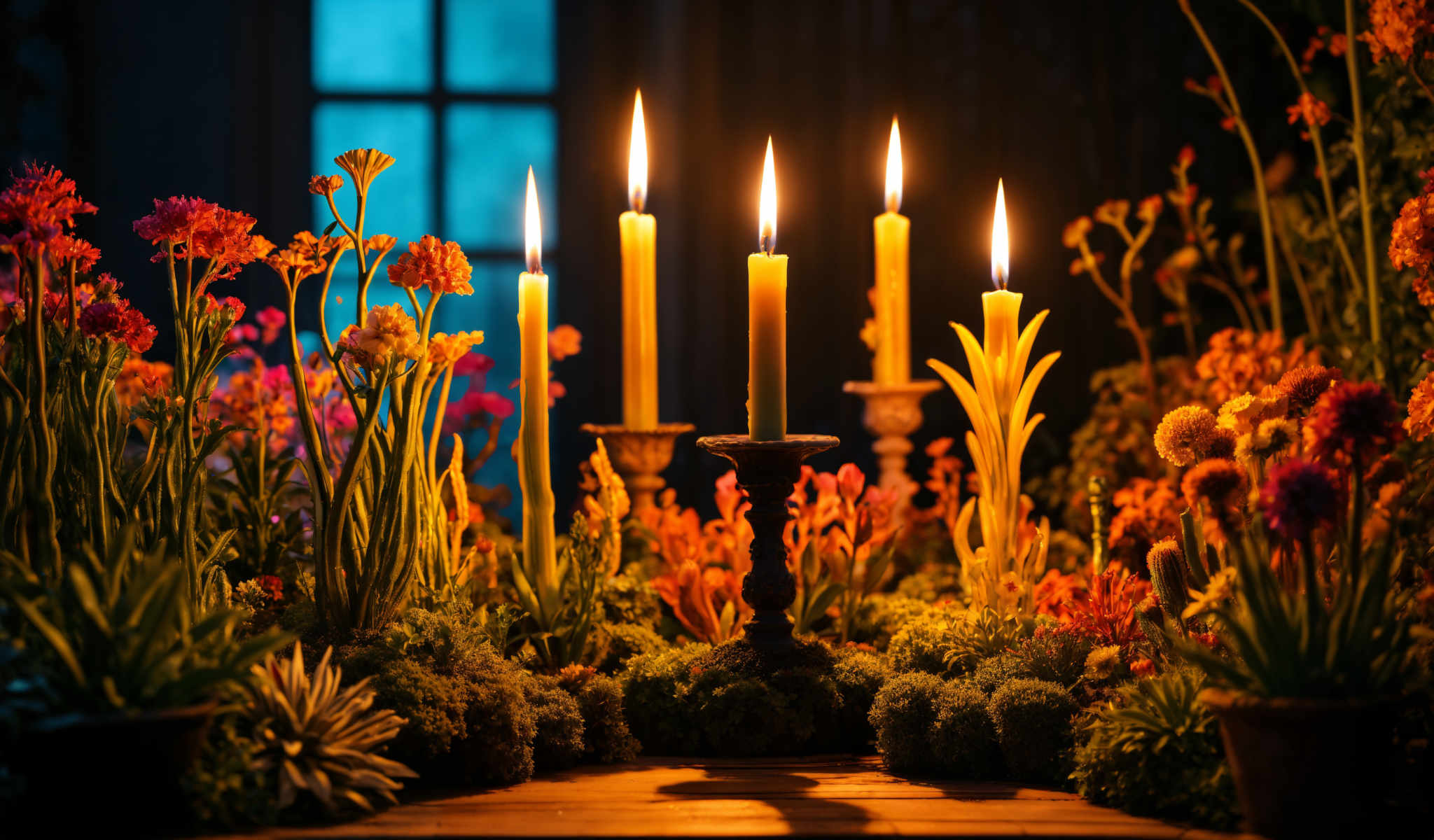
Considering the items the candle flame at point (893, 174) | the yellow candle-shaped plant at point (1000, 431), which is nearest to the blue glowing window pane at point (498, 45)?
the candle flame at point (893, 174)

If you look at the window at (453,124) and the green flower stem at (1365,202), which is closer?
the green flower stem at (1365,202)

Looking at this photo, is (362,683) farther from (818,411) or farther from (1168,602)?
(818,411)

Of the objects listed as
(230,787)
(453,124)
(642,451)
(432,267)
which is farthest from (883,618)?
(453,124)

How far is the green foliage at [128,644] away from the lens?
1383 millimetres

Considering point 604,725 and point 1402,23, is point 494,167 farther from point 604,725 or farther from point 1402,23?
point 1402,23

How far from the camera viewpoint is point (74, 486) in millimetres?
1774

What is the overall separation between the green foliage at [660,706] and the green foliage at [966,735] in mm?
407

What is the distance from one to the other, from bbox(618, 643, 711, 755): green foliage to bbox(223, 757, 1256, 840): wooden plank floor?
81 millimetres

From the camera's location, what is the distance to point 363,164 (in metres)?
1.84

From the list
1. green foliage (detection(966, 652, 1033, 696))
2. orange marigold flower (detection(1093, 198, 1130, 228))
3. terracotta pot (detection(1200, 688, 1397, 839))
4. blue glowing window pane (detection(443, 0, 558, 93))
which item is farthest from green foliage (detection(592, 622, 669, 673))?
blue glowing window pane (detection(443, 0, 558, 93))

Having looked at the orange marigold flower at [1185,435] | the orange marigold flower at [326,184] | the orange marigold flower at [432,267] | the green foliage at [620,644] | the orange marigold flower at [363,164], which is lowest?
the green foliage at [620,644]

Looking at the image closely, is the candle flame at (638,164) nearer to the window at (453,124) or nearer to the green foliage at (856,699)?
the green foliage at (856,699)

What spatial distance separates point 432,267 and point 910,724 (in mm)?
1018

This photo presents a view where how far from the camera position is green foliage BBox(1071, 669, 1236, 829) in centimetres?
152
